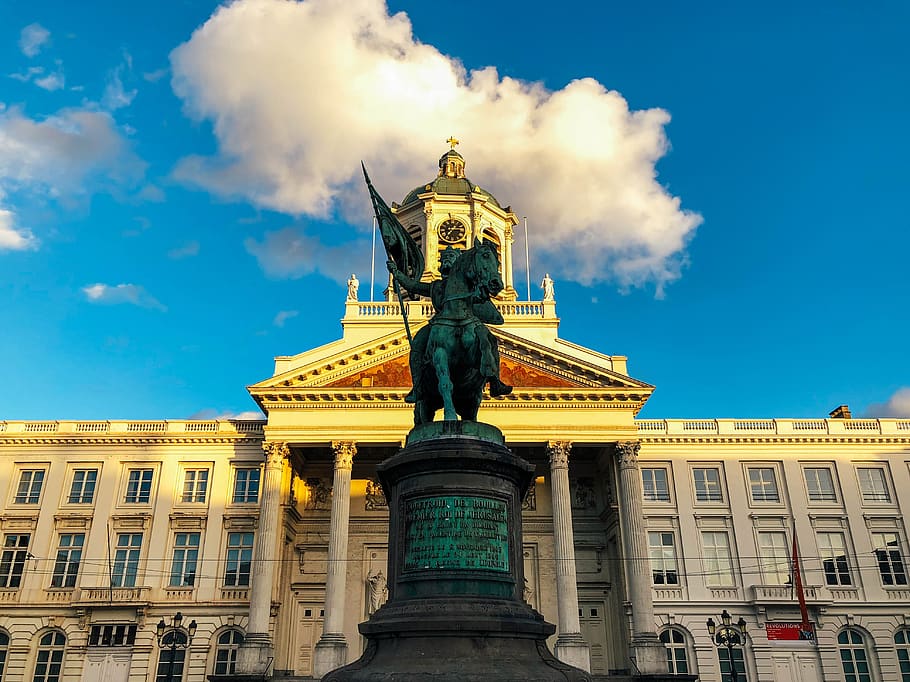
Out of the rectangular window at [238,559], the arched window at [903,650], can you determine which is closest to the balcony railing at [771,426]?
the arched window at [903,650]

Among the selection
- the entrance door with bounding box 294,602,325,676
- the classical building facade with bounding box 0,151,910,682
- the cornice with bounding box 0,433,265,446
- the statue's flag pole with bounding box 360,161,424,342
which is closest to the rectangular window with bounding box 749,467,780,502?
the classical building facade with bounding box 0,151,910,682

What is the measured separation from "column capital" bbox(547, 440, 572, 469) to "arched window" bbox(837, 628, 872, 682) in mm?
18480

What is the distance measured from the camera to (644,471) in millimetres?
47750

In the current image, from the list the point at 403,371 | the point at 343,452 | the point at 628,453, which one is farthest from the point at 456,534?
the point at 403,371

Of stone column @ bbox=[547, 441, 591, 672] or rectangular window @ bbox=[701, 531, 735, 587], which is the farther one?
rectangular window @ bbox=[701, 531, 735, 587]

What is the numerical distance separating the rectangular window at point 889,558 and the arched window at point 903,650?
8.93ft

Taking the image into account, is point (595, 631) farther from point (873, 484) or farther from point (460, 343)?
point (460, 343)

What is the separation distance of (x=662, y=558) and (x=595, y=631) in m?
5.74

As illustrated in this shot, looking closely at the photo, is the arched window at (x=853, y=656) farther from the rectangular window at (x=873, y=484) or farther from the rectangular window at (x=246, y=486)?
the rectangular window at (x=246, y=486)

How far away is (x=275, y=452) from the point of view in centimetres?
4253

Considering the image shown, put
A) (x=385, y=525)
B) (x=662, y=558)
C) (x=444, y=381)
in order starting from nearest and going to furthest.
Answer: (x=444, y=381) < (x=662, y=558) < (x=385, y=525)

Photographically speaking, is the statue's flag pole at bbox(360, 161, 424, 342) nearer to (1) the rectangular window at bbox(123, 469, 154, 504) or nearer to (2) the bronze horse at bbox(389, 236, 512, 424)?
(2) the bronze horse at bbox(389, 236, 512, 424)

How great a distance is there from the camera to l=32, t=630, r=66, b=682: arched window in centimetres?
4306

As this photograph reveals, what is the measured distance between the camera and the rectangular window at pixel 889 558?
45250mm
